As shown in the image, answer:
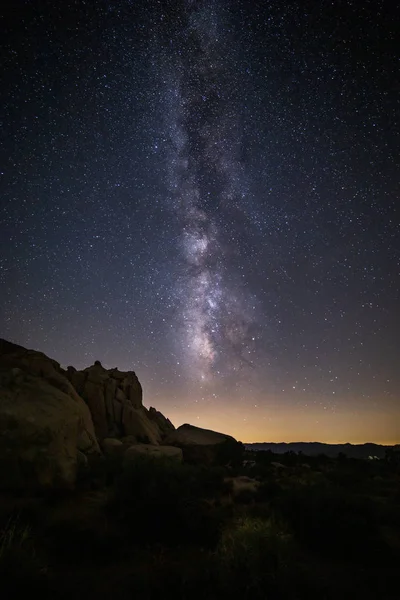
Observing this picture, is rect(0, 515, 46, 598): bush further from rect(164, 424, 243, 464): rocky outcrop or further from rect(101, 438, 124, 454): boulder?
rect(164, 424, 243, 464): rocky outcrop

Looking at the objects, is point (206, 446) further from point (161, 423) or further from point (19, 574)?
point (19, 574)

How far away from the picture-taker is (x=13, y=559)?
5078mm

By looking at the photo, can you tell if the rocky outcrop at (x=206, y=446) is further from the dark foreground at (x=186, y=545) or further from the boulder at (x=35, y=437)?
the boulder at (x=35, y=437)

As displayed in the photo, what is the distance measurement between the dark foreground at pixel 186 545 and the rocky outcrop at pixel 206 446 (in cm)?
1608

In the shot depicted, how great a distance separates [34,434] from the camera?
12609mm

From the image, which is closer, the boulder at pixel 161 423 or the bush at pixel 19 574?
the bush at pixel 19 574

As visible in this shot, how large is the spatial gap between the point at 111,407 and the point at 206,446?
377 inches

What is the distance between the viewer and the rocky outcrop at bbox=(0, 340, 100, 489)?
38.2 ft

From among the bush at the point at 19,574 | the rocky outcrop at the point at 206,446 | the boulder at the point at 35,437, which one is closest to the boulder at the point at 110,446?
the rocky outcrop at the point at 206,446

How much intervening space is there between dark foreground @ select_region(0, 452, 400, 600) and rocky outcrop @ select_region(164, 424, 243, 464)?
1608cm

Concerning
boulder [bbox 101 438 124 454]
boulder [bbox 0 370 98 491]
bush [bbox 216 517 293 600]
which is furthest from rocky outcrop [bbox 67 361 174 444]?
bush [bbox 216 517 293 600]

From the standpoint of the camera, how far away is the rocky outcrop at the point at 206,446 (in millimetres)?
28172

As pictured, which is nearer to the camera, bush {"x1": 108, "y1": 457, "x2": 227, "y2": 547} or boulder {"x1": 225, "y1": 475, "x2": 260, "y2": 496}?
bush {"x1": 108, "y1": 457, "x2": 227, "y2": 547}

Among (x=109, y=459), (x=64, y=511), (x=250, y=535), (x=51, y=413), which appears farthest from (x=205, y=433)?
(x=250, y=535)
